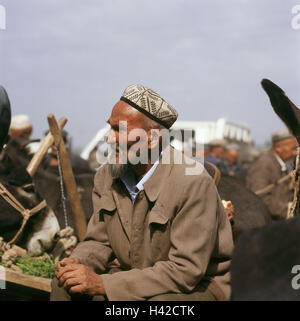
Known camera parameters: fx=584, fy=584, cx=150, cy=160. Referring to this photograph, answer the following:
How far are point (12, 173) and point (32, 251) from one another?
24.4 inches

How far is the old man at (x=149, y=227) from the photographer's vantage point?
9.00 ft

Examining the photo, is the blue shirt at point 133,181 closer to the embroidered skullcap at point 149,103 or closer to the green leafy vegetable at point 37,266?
the embroidered skullcap at point 149,103

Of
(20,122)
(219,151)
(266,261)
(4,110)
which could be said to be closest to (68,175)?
(4,110)

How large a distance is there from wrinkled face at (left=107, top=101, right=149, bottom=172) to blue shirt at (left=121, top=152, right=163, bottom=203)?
91 mm

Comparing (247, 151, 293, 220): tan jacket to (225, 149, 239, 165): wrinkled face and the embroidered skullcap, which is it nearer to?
(225, 149, 239, 165): wrinkled face

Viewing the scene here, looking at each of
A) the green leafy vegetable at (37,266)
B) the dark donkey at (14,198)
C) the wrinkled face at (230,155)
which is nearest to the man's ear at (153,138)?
the green leafy vegetable at (37,266)

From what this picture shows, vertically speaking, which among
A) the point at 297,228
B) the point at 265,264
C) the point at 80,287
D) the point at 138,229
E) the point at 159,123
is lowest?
the point at 80,287

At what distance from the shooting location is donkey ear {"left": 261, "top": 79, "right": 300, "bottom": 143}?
2844 millimetres

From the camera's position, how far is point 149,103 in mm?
2941

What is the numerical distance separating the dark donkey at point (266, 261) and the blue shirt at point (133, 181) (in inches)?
45.7

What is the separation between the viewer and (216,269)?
292cm
